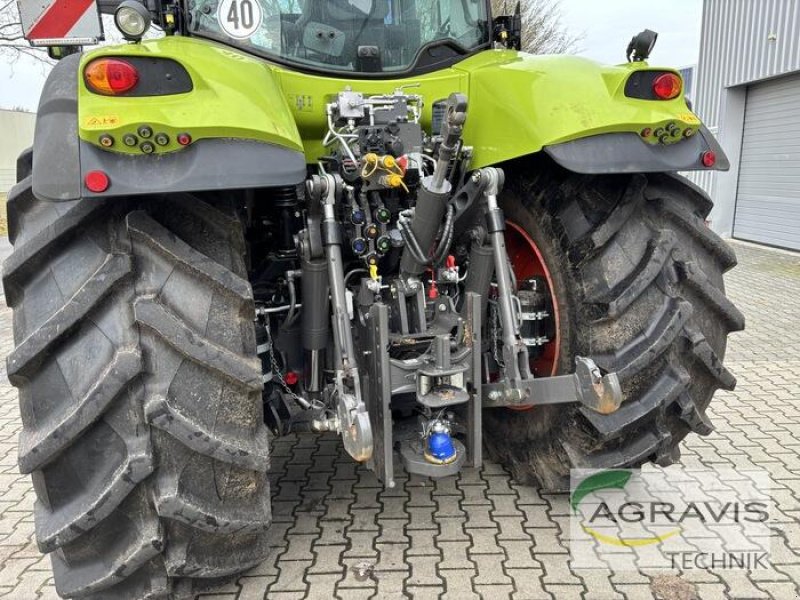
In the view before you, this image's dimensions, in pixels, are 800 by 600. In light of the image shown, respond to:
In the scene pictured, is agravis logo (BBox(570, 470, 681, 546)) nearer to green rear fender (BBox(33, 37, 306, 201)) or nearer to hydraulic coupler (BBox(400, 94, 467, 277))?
hydraulic coupler (BBox(400, 94, 467, 277))

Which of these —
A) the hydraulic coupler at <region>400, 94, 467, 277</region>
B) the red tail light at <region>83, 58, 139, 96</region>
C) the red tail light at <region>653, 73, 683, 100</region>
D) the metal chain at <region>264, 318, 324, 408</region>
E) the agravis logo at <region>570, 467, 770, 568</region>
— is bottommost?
the agravis logo at <region>570, 467, 770, 568</region>

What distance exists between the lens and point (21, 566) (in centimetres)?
267

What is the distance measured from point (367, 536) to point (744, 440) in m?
2.32

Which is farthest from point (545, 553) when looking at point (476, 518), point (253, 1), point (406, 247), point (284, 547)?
point (253, 1)

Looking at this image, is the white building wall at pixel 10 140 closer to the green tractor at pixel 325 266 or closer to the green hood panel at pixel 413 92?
the green tractor at pixel 325 266

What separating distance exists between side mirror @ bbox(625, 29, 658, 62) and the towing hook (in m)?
1.20

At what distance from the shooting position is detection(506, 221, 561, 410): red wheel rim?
276 centimetres

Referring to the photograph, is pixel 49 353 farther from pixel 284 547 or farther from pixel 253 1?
pixel 253 1

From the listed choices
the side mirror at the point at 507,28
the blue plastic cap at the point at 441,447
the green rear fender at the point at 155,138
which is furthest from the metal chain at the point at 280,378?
the side mirror at the point at 507,28

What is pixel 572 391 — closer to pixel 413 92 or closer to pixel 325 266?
pixel 325 266

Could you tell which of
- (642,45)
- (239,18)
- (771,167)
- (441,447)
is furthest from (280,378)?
(771,167)

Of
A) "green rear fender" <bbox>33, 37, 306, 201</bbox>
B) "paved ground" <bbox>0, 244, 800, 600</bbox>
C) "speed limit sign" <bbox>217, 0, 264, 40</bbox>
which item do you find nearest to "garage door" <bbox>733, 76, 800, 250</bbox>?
"paved ground" <bbox>0, 244, 800, 600</bbox>

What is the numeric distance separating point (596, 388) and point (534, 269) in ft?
2.47

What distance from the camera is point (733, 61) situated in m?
11.7
